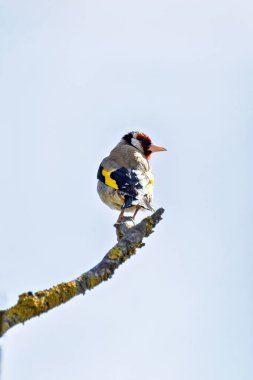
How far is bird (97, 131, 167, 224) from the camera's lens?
6.88 metres

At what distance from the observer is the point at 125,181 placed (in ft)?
23.6

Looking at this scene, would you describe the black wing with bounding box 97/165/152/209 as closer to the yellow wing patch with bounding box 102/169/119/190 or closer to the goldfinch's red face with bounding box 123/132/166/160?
the yellow wing patch with bounding box 102/169/119/190

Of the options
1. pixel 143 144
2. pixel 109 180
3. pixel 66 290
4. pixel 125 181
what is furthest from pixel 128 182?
pixel 66 290

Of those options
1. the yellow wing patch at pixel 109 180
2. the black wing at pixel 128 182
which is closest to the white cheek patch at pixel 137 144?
the black wing at pixel 128 182

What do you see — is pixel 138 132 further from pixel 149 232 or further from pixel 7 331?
pixel 7 331

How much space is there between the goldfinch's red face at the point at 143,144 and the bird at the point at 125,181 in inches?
17.5

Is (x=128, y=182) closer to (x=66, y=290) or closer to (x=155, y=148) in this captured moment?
(x=155, y=148)

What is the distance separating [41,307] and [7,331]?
0.41 meters

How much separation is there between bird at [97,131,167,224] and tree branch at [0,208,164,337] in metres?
3.02

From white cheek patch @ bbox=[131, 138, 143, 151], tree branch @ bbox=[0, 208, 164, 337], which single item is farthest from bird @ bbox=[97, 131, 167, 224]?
tree branch @ bbox=[0, 208, 164, 337]

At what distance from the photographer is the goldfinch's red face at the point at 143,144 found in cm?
909

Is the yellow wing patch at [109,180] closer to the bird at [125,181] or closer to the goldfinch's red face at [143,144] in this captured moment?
the bird at [125,181]

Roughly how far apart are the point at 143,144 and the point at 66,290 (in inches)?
262

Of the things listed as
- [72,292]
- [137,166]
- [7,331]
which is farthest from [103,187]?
[7,331]
